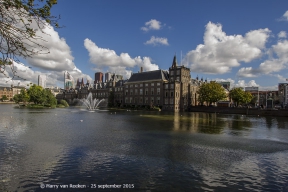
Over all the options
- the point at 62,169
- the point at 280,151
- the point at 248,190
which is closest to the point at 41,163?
the point at 62,169

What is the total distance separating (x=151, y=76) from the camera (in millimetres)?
110438

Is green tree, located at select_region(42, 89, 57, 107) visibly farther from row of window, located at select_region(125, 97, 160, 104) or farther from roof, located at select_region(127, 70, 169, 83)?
roof, located at select_region(127, 70, 169, 83)

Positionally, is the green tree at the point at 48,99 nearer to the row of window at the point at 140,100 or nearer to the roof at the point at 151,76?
the row of window at the point at 140,100

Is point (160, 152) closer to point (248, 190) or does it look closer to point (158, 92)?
point (248, 190)

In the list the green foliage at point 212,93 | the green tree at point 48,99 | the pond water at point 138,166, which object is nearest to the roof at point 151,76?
the green foliage at point 212,93

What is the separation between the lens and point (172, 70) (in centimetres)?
10675

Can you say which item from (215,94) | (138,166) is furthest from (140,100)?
(138,166)

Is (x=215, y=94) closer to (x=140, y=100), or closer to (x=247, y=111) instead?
(x=247, y=111)

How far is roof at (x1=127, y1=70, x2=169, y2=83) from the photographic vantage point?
348ft

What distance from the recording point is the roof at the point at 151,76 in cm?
10610

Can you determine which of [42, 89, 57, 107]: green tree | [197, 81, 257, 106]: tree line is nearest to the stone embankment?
[197, 81, 257, 106]: tree line

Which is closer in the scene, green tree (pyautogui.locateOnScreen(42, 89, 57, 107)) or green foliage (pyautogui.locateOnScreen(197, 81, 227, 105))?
green foliage (pyautogui.locateOnScreen(197, 81, 227, 105))

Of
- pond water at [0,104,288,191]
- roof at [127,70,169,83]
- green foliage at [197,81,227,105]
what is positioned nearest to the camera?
pond water at [0,104,288,191]

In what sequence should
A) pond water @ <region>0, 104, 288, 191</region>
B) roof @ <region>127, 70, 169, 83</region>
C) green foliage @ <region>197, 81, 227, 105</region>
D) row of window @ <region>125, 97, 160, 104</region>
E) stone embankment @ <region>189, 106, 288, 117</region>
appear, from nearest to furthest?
pond water @ <region>0, 104, 288, 191</region> < stone embankment @ <region>189, 106, 288, 117</region> < green foliage @ <region>197, 81, 227, 105</region> < roof @ <region>127, 70, 169, 83</region> < row of window @ <region>125, 97, 160, 104</region>
